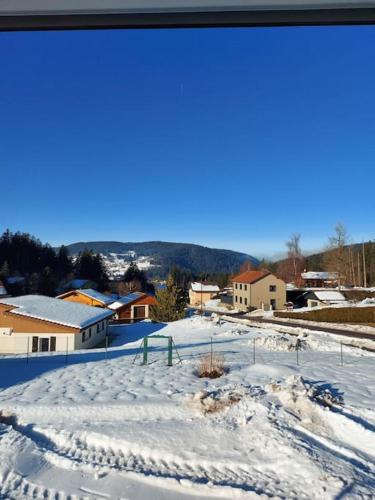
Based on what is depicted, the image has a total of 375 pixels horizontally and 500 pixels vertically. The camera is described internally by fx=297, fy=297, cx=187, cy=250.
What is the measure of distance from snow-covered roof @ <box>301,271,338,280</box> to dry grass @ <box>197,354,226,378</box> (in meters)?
1.62

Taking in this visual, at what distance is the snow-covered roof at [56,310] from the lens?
230cm

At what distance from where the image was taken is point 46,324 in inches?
177

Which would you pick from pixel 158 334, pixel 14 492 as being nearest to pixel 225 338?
pixel 158 334

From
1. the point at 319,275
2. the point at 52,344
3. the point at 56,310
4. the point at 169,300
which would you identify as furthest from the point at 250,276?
the point at 52,344

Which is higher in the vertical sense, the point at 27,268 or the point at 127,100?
the point at 127,100

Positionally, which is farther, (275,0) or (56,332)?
(56,332)

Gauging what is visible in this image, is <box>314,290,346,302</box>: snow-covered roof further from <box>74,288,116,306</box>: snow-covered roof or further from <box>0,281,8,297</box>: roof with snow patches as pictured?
<box>0,281,8,297</box>: roof with snow patches

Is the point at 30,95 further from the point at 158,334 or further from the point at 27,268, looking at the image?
the point at 158,334

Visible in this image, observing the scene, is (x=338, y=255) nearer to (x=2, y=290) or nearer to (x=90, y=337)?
(x=2, y=290)

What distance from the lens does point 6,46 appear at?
1366 mm

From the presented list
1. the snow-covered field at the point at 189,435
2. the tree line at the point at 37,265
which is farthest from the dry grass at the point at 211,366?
the tree line at the point at 37,265

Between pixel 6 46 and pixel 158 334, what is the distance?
2956mm

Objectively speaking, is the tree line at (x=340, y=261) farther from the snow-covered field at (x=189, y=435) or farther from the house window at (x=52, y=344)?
the house window at (x=52, y=344)

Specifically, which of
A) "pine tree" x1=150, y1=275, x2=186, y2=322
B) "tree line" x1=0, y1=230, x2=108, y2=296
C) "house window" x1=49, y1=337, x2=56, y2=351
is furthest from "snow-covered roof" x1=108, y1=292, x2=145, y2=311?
"house window" x1=49, y1=337, x2=56, y2=351
